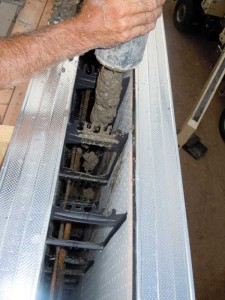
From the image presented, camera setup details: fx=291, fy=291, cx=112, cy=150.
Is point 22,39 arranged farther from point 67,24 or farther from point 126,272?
point 126,272

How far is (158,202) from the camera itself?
1.19 metres

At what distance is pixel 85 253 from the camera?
6.86 feet

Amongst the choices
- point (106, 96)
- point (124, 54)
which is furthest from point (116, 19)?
point (106, 96)

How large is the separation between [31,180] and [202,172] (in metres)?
3.36

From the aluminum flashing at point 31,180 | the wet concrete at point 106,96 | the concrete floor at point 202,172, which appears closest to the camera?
the aluminum flashing at point 31,180

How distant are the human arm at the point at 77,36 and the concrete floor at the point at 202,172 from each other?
294 cm

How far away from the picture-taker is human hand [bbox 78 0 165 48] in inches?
42.1

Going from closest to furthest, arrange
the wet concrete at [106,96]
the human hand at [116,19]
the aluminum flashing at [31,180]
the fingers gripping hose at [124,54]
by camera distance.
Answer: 1. the aluminum flashing at [31,180]
2. the human hand at [116,19]
3. the fingers gripping hose at [124,54]
4. the wet concrete at [106,96]

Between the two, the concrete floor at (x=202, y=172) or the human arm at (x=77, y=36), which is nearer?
the human arm at (x=77, y=36)

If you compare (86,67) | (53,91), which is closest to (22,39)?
(53,91)

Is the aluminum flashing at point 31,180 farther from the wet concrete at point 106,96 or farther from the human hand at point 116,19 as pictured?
the human hand at point 116,19

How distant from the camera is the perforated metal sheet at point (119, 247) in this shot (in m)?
1.10

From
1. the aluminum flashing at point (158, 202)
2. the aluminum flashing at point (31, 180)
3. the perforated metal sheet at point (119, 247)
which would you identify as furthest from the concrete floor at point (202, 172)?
the aluminum flashing at point (31, 180)

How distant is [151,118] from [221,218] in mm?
2788
